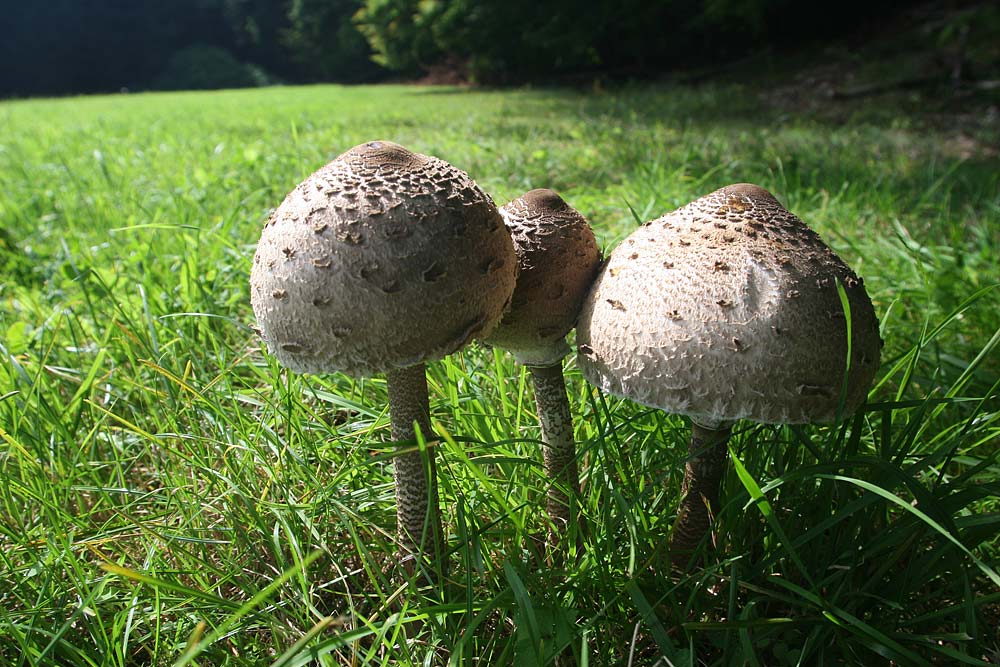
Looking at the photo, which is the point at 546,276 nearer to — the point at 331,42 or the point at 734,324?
the point at 734,324

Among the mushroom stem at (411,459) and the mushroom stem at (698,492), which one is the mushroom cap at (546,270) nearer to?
the mushroom stem at (411,459)

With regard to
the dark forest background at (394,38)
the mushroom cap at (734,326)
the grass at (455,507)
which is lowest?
the grass at (455,507)

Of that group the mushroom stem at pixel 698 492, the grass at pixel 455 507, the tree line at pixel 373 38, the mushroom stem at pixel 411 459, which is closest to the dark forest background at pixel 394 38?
the tree line at pixel 373 38

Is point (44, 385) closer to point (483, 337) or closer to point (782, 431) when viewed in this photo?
point (483, 337)

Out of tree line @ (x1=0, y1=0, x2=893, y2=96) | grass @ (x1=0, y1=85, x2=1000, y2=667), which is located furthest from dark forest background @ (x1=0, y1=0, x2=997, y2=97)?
grass @ (x1=0, y1=85, x2=1000, y2=667)

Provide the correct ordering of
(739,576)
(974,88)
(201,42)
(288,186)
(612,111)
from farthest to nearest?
(201,42) < (612,111) < (974,88) < (288,186) < (739,576)

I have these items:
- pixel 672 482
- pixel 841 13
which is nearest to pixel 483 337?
pixel 672 482

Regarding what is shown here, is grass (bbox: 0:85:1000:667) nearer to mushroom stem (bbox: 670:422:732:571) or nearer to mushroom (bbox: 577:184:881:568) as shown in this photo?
mushroom stem (bbox: 670:422:732:571)
